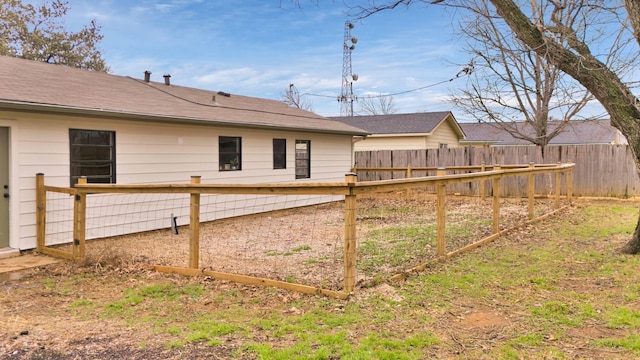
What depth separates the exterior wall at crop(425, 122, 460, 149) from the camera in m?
20.7

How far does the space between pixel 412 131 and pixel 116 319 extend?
1799cm

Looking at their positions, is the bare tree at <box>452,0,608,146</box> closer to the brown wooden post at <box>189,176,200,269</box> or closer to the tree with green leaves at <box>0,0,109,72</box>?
the brown wooden post at <box>189,176,200,269</box>

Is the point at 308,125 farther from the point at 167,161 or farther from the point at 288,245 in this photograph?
the point at 288,245

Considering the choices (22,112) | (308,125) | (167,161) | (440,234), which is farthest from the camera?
(308,125)

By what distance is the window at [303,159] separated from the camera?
12631mm

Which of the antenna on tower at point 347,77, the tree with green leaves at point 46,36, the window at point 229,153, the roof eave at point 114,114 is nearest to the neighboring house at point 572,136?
the antenna on tower at point 347,77

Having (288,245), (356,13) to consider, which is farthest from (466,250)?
(356,13)

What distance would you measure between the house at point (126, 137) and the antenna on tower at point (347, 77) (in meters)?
11.3

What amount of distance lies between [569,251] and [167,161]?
757 cm

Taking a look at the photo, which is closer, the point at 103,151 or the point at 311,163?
the point at 103,151

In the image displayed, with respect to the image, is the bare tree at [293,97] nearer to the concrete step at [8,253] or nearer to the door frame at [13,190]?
the door frame at [13,190]

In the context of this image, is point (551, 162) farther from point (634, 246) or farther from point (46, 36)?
point (46, 36)

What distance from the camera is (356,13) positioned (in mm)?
7141

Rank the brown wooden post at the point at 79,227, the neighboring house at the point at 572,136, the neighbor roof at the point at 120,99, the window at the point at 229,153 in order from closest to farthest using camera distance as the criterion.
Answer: the brown wooden post at the point at 79,227 → the neighbor roof at the point at 120,99 → the window at the point at 229,153 → the neighboring house at the point at 572,136
